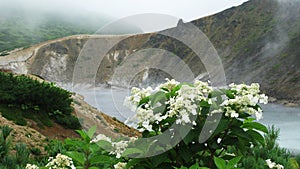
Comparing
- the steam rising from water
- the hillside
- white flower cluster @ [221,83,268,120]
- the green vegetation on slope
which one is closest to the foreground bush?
white flower cluster @ [221,83,268,120]

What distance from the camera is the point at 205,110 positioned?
107 inches

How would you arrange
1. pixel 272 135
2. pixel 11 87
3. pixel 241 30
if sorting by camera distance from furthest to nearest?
pixel 241 30 < pixel 11 87 < pixel 272 135

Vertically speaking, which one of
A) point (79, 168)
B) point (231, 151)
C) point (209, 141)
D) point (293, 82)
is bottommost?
point (79, 168)

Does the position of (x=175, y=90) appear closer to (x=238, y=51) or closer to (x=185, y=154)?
(x=185, y=154)

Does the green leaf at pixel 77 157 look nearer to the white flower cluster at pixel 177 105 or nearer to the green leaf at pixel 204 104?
the white flower cluster at pixel 177 105

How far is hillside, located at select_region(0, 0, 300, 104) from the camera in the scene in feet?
306

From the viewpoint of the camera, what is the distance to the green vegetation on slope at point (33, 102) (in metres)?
12.0

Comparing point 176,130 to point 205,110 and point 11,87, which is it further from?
point 11,87

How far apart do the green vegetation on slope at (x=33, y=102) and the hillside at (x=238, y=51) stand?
64.4m

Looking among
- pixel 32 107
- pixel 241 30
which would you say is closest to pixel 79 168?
pixel 32 107

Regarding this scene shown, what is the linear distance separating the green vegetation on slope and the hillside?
64420 millimetres

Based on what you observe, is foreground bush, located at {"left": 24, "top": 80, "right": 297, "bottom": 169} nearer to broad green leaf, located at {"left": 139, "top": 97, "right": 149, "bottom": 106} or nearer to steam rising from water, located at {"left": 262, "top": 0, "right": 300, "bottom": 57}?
broad green leaf, located at {"left": 139, "top": 97, "right": 149, "bottom": 106}

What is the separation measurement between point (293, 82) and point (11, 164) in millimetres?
84277

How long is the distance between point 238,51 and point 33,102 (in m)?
110
